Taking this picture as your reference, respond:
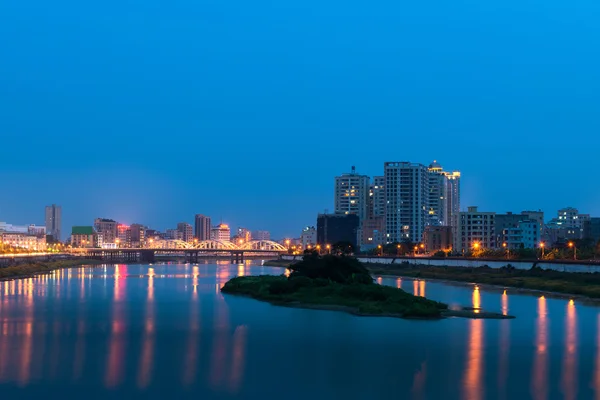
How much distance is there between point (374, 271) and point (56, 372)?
84991mm

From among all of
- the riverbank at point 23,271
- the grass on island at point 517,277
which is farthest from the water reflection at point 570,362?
the riverbank at point 23,271

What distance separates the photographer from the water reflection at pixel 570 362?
78.0 feet

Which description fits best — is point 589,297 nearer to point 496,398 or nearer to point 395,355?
point 395,355

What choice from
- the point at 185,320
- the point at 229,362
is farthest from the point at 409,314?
the point at 229,362

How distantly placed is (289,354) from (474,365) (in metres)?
7.53

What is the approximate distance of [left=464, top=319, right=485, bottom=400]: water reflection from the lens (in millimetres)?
23344

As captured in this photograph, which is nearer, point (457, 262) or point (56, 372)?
point (56, 372)

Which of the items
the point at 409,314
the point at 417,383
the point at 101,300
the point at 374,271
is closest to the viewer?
the point at 417,383

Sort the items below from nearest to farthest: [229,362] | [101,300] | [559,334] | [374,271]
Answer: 1. [229,362]
2. [559,334]
3. [101,300]
4. [374,271]

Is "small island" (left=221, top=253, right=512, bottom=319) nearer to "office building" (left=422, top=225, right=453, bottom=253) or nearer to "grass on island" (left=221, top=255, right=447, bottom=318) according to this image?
"grass on island" (left=221, top=255, right=447, bottom=318)

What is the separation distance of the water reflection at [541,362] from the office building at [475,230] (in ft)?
360

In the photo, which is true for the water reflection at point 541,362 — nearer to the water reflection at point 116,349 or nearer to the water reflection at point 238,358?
the water reflection at point 238,358

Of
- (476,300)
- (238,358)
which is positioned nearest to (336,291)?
(476,300)

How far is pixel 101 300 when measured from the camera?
57.7 meters
